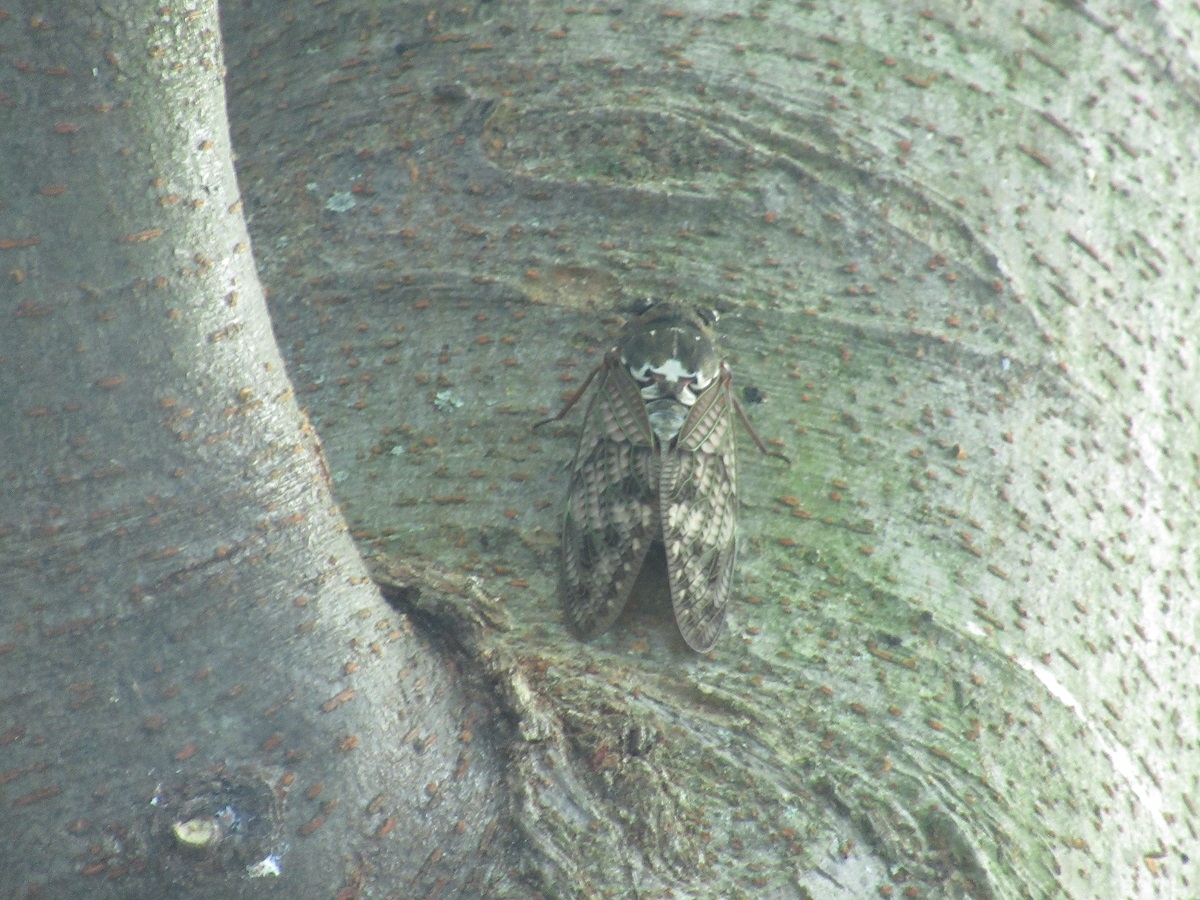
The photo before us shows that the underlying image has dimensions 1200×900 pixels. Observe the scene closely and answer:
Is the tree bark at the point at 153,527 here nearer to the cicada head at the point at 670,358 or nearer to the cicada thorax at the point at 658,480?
the cicada thorax at the point at 658,480

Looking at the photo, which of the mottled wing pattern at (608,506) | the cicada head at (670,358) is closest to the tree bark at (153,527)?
the mottled wing pattern at (608,506)

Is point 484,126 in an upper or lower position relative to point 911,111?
lower

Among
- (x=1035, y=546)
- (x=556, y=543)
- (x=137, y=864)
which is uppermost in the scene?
(x=1035, y=546)

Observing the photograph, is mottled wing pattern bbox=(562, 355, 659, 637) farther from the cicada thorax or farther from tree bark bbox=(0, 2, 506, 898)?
tree bark bbox=(0, 2, 506, 898)

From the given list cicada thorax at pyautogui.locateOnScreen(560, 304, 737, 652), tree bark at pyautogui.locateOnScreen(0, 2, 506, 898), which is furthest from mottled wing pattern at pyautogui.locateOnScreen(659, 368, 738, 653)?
tree bark at pyautogui.locateOnScreen(0, 2, 506, 898)

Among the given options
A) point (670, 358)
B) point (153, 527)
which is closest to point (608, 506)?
point (670, 358)

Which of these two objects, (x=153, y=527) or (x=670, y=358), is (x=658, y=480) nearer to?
(x=670, y=358)

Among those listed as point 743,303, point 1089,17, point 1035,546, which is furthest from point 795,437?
point 1089,17

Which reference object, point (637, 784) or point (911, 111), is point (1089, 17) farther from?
point (637, 784)
